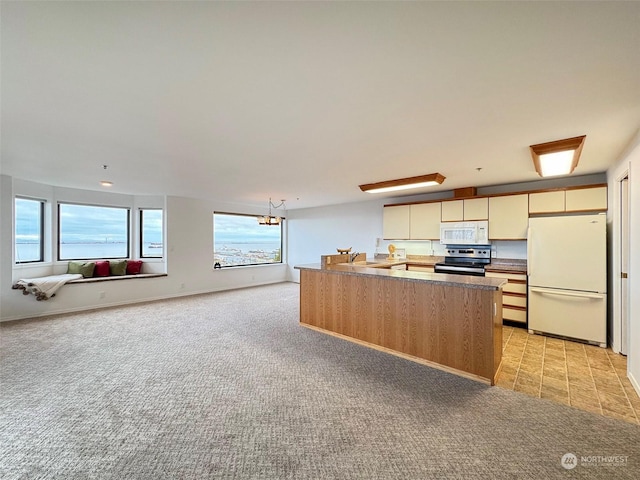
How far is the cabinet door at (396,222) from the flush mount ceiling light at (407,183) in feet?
4.37

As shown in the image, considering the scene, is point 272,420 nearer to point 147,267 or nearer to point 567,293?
point 567,293

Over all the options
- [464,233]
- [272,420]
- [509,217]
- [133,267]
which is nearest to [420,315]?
[272,420]

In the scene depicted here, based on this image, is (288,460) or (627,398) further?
(627,398)

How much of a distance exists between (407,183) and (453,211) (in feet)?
4.80

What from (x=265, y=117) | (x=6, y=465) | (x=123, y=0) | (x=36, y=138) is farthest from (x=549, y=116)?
(x=36, y=138)

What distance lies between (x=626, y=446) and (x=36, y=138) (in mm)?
5567

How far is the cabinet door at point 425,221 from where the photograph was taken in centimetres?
542

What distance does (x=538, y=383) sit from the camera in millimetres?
2699

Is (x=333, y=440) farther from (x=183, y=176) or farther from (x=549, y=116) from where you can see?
(x=183, y=176)

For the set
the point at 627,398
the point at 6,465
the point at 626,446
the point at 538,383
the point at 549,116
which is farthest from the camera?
the point at 538,383

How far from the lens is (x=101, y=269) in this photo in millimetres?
5836

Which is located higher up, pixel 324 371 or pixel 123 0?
pixel 123 0

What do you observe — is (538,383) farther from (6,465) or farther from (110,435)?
(6,465)

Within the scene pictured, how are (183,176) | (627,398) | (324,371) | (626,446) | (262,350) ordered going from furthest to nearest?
(183,176) → (262,350) → (324,371) → (627,398) → (626,446)
